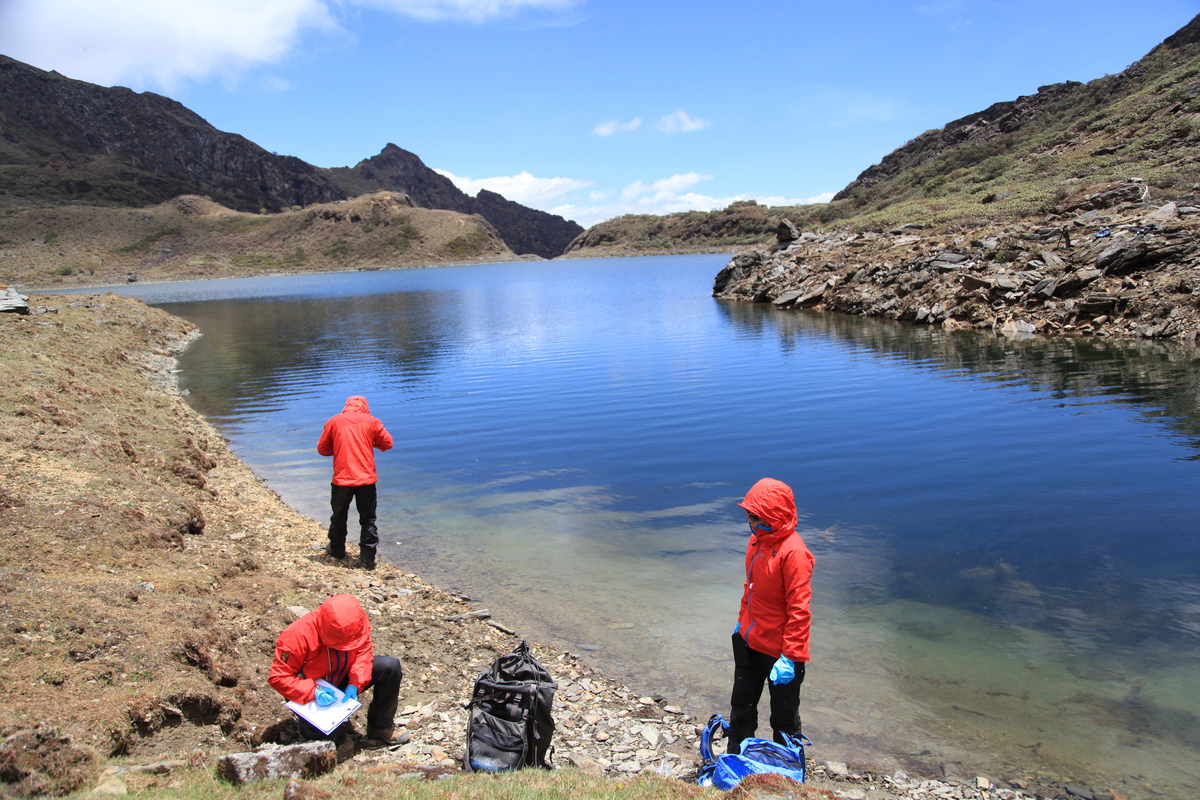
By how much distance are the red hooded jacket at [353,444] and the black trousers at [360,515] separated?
103 mm

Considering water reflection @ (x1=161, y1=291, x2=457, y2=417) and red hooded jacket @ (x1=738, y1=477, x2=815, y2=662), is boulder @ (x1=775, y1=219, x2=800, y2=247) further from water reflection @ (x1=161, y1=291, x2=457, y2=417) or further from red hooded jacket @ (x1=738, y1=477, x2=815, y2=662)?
red hooded jacket @ (x1=738, y1=477, x2=815, y2=662)

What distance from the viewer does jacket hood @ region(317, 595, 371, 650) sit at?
5270 mm

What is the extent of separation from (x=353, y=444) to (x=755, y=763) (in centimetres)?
658

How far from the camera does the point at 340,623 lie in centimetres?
526

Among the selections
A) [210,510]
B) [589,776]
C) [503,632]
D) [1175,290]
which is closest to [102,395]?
[210,510]

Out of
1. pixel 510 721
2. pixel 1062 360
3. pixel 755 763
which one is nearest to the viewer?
pixel 755 763

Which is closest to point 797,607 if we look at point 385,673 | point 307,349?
point 385,673

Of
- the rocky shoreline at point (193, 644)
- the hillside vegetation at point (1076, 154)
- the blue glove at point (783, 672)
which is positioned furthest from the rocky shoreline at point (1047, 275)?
the rocky shoreline at point (193, 644)

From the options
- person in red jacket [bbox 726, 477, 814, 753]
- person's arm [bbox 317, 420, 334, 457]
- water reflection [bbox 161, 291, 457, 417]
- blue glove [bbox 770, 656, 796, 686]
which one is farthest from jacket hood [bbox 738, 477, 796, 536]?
water reflection [bbox 161, 291, 457, 417]

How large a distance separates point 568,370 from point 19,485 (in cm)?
1904

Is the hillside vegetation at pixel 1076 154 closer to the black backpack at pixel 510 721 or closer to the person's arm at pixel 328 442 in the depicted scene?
the person's arm at pixel 328 442

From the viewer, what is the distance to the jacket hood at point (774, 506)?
5098 mm

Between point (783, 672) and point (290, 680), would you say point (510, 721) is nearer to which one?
point (290, 680)

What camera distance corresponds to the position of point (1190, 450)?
13.3 m
